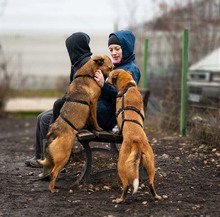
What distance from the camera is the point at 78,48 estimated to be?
6086mm

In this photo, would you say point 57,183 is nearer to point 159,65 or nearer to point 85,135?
point 85,135

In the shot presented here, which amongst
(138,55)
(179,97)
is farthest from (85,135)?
(138,55)

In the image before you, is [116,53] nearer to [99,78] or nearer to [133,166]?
[99,78]

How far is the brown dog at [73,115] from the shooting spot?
18.1 feet

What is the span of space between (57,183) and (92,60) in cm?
142

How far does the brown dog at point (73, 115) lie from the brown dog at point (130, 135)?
22 centimetres

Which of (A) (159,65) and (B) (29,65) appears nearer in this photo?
(A) (159,65)

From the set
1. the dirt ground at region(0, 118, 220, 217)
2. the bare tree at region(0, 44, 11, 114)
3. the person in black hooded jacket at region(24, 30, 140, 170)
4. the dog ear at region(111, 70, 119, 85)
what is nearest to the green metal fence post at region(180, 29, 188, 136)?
the dirt ground at region(0, 118, 220, 217)

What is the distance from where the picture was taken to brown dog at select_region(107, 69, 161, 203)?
16.3 feet

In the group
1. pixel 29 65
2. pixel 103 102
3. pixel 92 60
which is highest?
pixel 92 60

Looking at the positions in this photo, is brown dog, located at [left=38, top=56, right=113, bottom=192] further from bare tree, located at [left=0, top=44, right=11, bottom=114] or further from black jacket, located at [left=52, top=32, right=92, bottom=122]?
bare tree, located at [left=0, top=44, right=11, bottom=114]

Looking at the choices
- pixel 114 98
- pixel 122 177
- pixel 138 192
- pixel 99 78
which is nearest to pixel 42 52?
pixel 114 98

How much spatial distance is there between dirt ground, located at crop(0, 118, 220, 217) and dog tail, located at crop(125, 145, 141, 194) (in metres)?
0.29

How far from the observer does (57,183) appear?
608cm
